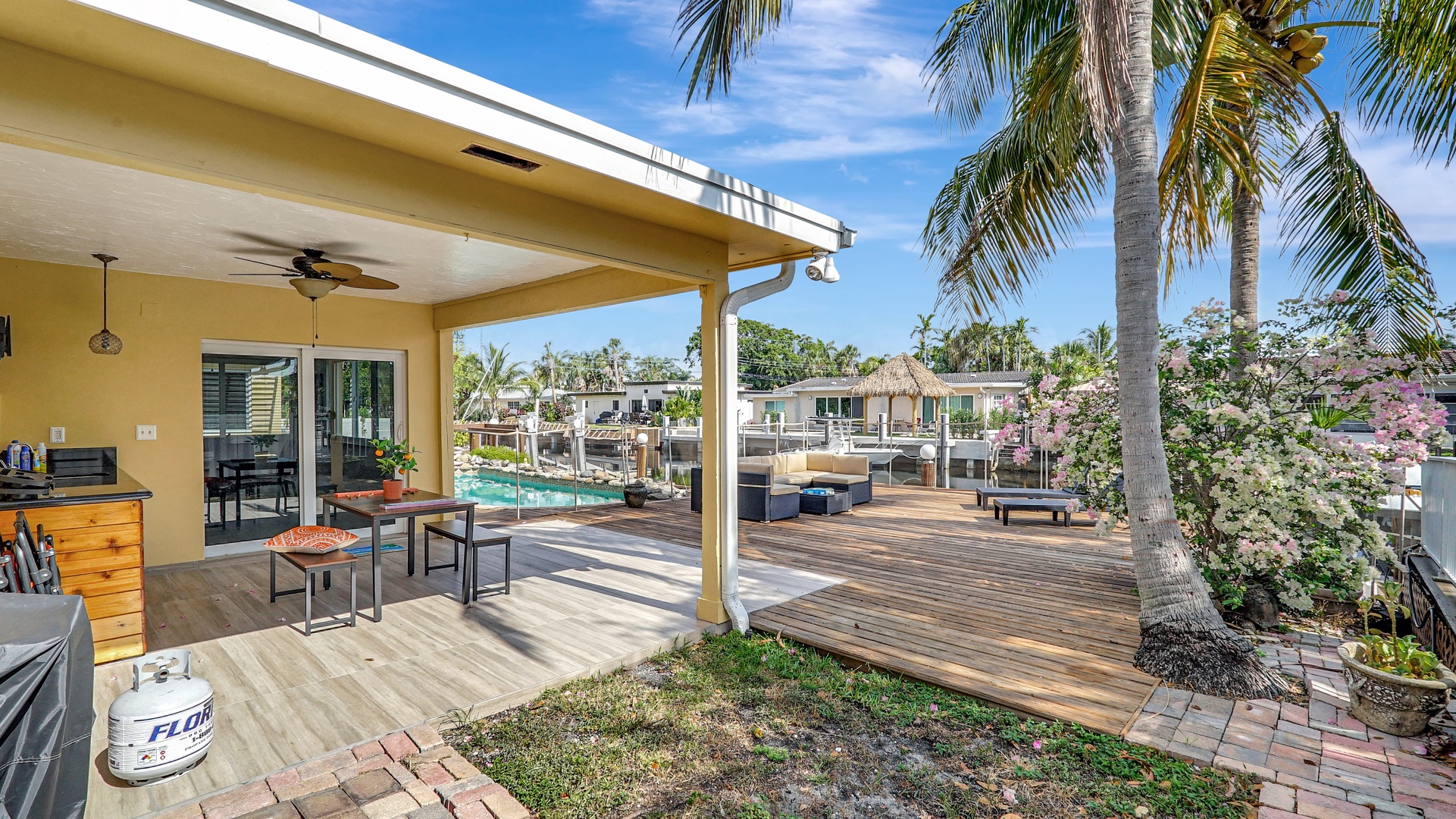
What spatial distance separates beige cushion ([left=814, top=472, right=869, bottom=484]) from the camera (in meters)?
9.73

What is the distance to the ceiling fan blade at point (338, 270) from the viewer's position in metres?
4.54

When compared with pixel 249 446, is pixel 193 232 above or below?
above

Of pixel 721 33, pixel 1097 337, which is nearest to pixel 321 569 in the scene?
pixel 721 33

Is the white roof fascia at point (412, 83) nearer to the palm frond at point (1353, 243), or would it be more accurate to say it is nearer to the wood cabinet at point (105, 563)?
the wood cabinet at point (105, 563)

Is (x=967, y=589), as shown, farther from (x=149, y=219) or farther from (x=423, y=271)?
(x=149, y=219)

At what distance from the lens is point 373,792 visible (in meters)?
2.68

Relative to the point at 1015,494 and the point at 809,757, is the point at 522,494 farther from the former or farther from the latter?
the point at 809,757

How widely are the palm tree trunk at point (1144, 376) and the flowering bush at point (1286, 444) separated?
0.46m

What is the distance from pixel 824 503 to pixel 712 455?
4814 mm

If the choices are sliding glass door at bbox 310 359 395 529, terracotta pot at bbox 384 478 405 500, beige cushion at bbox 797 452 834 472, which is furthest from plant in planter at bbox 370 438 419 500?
beige cushion at bbox 797 452 834 472

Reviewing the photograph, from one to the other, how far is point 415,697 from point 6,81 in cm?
292

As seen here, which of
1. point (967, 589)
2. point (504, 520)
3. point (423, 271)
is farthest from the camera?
point (504, 520)

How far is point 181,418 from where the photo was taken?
6.16 metres

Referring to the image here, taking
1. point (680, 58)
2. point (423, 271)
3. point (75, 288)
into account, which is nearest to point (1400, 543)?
point (680, 58)
